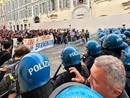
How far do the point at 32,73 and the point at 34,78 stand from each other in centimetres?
3

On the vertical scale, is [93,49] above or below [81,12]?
below

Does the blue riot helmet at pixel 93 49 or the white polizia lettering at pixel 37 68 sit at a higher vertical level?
the white polizia lettering at pixel 37 68

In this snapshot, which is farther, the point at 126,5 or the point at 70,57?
the point at 126,5

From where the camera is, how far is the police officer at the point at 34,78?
1.64m

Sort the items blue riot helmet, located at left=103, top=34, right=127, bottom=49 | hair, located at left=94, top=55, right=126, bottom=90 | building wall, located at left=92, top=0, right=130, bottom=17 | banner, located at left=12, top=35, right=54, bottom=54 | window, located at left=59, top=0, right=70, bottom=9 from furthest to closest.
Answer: window, located at left=59, top=0, right=70, bottom=9, building wall, located at left=92, top=0, right=130, bottom=17, banner, located at left=12, top=35, right=54, bottom=54, blue riot helmet, located at left=103, top=34, right=127, bottom=49, hair, located at left=94, top=55, right=126, bottom=90

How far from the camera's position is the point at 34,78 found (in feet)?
5.40

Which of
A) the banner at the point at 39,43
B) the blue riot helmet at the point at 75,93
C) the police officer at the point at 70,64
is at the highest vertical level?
the blue riot helmet at the point at 75,93

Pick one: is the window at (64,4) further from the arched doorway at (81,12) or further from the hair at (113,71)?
the hair at (113,71)

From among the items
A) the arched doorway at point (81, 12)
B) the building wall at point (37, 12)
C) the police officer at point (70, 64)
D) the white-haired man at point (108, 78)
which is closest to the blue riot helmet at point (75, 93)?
the white-haired man at point (108, 78)

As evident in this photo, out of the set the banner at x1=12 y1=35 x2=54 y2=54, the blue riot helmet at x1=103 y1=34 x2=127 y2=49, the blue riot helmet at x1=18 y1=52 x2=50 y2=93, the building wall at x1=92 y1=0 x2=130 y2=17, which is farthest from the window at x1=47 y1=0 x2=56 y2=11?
the blue riot helmet at x1=18 y1=52 x2=50 y2=93

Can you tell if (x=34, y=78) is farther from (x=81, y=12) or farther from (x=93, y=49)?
(x=81, y=12)

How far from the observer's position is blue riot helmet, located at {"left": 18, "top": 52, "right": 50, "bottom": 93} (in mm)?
1639

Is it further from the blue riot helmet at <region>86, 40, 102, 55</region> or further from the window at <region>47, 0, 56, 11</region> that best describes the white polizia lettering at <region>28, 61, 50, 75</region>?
the window at <region>47, 0, 56, 11</region>

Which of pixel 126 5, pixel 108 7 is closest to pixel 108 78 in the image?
pixel 126 5
